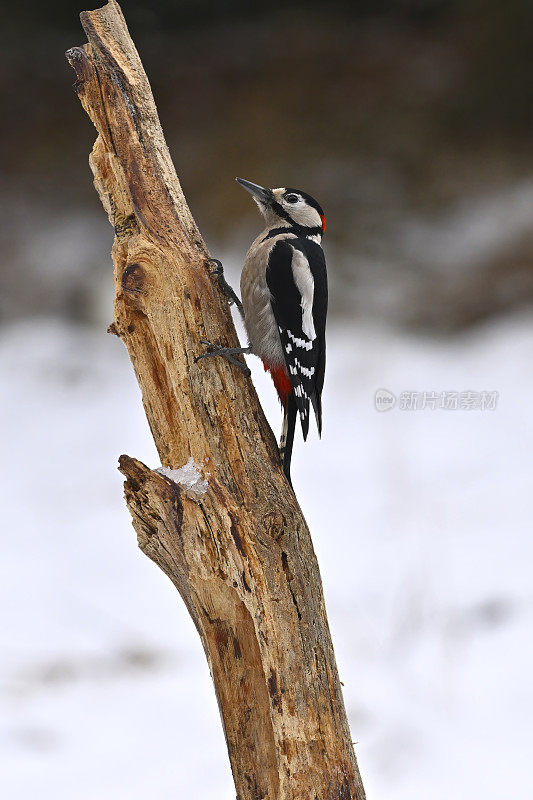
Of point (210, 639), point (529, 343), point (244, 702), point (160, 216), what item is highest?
point (529, 343)

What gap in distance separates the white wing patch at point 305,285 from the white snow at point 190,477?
39cm

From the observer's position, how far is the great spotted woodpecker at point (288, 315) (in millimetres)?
1562

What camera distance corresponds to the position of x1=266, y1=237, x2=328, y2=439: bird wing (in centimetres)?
156

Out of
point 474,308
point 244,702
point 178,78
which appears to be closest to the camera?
point 244,702

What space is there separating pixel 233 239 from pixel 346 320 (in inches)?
22.4

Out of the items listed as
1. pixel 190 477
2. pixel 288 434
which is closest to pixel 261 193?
pixel 288 434

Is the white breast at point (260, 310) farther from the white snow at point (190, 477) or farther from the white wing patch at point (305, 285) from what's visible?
the white snow at point (190, 477)

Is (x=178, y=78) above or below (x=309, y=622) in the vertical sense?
above

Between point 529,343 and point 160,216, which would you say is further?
point 529,343

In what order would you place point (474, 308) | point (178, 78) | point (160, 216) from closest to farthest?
point (160, 216) < point (178, 78) < point (474, 308)

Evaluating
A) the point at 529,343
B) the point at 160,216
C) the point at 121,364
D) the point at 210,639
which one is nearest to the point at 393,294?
the point at 529,343

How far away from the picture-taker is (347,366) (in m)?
3.31

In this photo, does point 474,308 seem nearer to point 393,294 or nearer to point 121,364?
point 393,294

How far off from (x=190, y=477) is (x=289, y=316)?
41 centimetres
